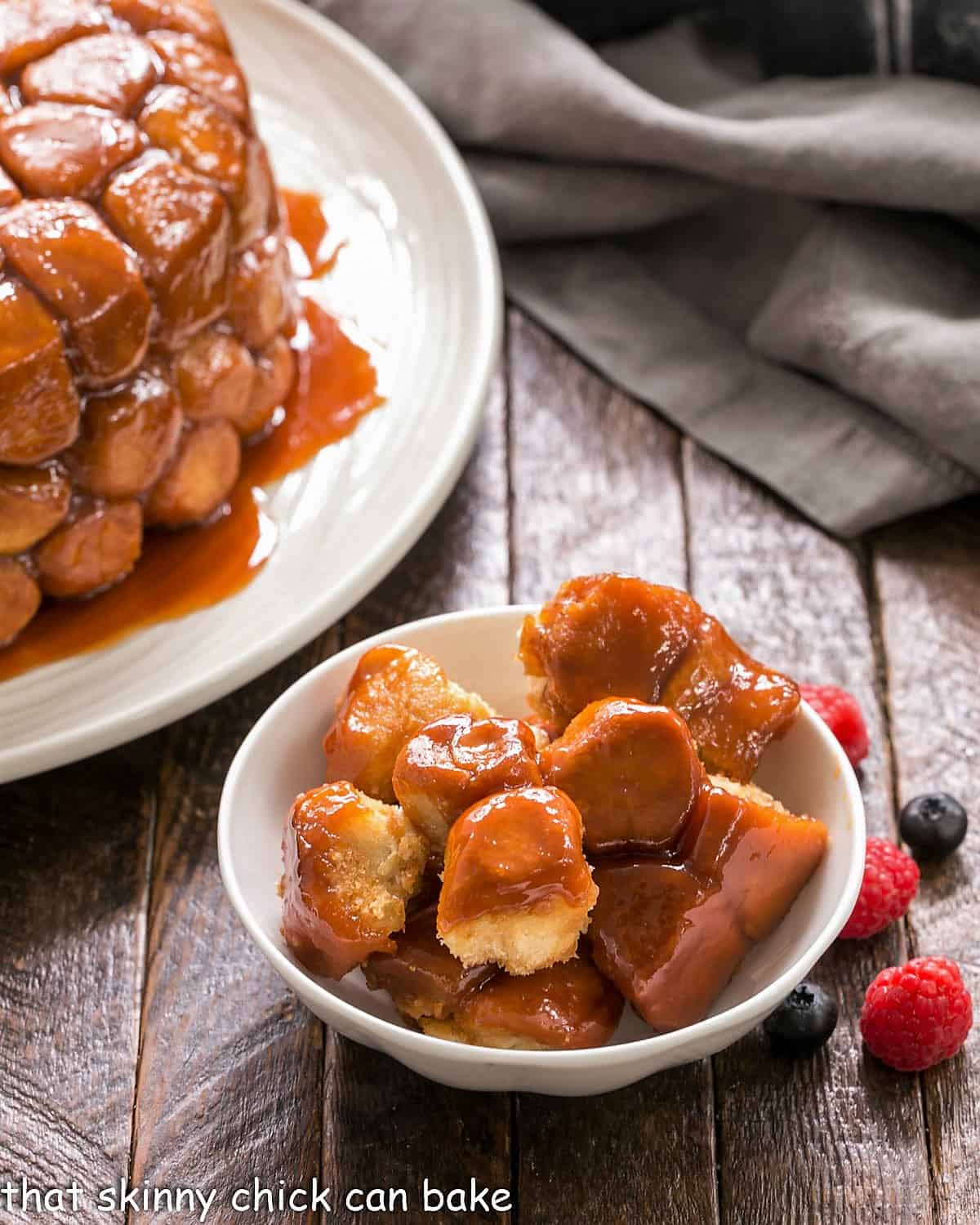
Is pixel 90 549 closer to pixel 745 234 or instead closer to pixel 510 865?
pixel 510 865

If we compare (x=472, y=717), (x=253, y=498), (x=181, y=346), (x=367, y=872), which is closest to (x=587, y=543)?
(x=253, y=498)

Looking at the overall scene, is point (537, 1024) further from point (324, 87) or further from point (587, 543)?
point (324, 87)

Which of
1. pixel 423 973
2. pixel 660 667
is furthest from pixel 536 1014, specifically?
pixel 660 667

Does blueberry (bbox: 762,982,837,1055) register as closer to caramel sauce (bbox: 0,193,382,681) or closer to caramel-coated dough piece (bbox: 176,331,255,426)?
caramel sauce (bbox: 0,193,382,681)

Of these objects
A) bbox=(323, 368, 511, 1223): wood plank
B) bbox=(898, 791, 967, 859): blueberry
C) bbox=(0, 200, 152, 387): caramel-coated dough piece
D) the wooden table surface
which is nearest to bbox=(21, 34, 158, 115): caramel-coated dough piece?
bbox=(0, 200, 152, 387): caramel-coated dough piece

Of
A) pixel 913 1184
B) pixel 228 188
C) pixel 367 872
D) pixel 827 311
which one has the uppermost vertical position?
pixel 228 188
